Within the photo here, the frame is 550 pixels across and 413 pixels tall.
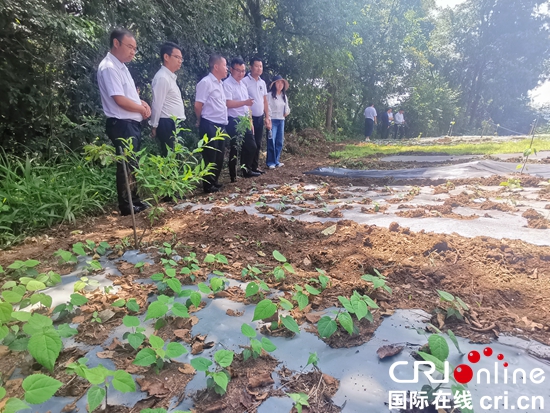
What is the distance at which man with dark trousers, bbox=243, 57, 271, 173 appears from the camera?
5.06m

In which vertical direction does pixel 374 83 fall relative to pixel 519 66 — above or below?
below

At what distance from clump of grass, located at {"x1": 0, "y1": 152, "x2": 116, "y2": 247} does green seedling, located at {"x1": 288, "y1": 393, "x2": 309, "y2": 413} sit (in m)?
2.56

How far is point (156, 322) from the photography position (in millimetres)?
1366

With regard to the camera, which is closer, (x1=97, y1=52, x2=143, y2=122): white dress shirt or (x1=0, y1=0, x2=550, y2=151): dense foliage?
(x1=97, y1=52, x2=143, y2=122): white dress shirt

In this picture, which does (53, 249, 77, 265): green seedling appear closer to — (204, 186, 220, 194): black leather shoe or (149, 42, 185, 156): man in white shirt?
(149, 42, 185, 156): man in white shirt

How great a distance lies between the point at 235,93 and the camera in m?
4.67

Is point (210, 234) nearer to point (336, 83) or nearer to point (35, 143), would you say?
point (35, 143)

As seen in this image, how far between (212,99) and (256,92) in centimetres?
135

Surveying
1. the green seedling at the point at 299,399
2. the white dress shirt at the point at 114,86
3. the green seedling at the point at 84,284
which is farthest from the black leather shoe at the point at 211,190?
the green seedling at the point at 299,399

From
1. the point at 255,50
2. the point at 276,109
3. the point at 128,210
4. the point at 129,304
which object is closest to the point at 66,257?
the point at 129,304

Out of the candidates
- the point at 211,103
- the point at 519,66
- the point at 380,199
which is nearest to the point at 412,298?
the point at 380,199

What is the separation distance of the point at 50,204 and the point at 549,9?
32.7m

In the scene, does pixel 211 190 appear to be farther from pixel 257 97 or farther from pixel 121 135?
pixel 257 97

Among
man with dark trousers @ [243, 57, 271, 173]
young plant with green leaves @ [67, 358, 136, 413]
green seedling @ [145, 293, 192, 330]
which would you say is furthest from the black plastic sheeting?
young plant with green leaves @ [67, 358, 136, 413]
